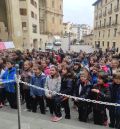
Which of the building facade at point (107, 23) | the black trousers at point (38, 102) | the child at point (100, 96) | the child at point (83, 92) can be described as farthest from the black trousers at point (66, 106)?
the building facade at point (107, 23)

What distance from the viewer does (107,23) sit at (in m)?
51.7

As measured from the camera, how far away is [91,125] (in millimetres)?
5582

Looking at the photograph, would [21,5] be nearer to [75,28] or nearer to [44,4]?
[44,4]

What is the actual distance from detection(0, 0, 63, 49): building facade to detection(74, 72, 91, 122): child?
21.4 m

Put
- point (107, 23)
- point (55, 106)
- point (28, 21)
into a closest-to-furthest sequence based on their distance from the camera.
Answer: point (55, 106) < point (28, 21) < point (107, 23)

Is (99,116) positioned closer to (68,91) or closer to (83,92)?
(83,92)

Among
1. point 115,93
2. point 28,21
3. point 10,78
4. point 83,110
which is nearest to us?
point 115,93

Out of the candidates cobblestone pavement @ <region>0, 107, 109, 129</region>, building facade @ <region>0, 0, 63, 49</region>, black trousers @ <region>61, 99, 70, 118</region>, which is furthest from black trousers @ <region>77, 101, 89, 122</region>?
building facade @ <region>0, 0, 63, 49</region>

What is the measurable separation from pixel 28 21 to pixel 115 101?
3591 centimetres

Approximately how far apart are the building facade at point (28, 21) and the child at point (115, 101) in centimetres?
2212

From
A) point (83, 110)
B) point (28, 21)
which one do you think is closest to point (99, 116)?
point (83, 110)

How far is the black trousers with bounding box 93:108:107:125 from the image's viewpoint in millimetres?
5547

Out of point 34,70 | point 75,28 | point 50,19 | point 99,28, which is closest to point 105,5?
point 99,28

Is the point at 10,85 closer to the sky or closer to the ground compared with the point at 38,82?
closer to the ground
